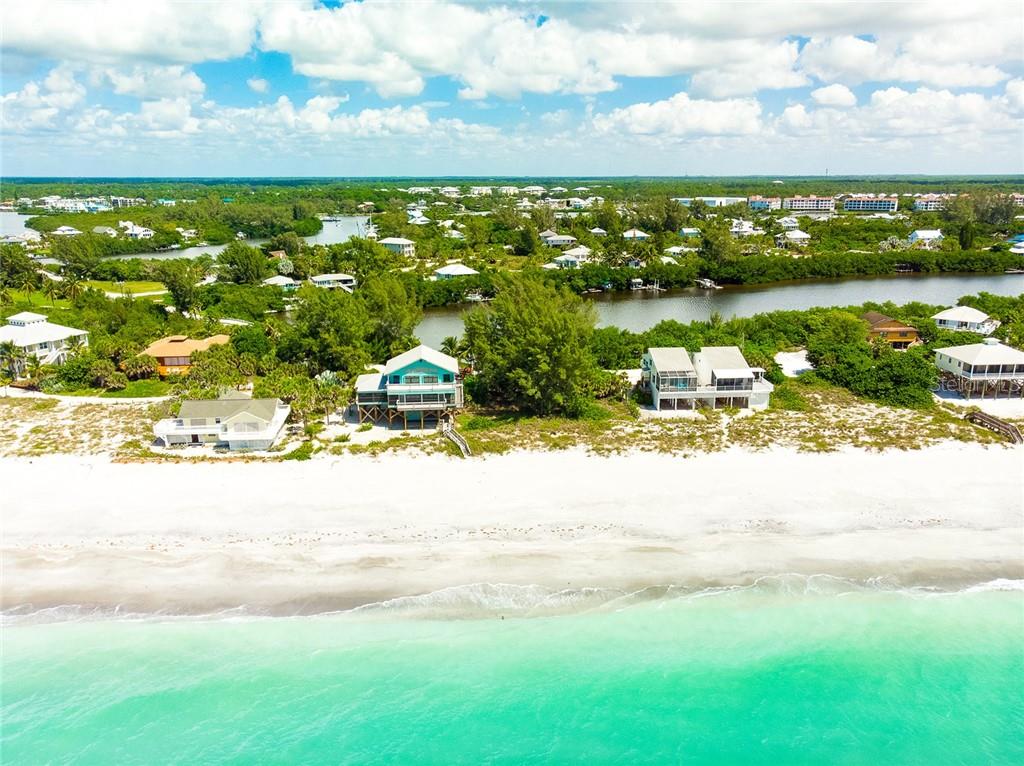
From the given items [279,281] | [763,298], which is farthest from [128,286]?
[763,298]

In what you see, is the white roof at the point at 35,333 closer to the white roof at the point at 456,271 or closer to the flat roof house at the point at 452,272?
the flat roof house at the point at 452,272

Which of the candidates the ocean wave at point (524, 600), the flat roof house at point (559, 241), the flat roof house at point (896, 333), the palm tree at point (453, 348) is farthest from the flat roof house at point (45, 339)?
the flat roof house at point (559, 241)

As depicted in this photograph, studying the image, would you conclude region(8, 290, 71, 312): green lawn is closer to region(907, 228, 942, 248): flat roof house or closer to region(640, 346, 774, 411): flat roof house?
region(640, 346, 774, 411): flat roof house

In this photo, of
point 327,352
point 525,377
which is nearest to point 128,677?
point 525,377

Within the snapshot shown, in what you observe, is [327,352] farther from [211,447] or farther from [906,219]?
[906,219]

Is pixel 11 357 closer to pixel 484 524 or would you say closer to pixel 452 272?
pixel 484 524

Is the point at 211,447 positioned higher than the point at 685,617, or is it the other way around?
the point at 211,447

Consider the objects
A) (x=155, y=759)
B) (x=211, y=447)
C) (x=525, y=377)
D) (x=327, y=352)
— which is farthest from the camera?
(x=327, y=352)
